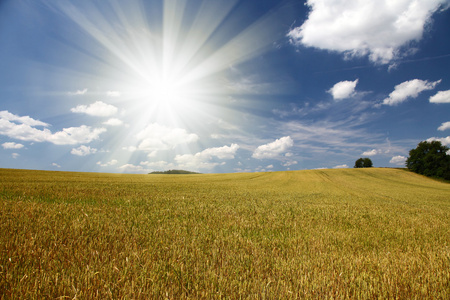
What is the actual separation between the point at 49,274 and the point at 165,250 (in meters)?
1.57

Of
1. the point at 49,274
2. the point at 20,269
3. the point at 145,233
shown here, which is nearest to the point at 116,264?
the point at 49,274

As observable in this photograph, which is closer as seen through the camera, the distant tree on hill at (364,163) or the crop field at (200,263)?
the crop field at (200,263)

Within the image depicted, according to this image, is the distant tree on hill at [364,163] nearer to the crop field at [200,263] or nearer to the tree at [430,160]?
the tree at [430,160]

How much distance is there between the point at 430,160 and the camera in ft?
242

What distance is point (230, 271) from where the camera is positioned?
285 centimetres

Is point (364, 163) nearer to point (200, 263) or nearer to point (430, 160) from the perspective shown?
point (430, 160)

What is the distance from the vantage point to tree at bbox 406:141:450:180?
6906 cm

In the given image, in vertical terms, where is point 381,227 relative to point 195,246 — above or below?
below

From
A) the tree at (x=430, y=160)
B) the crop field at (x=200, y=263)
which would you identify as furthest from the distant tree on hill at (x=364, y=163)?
the crop field at (x=200, y=263)

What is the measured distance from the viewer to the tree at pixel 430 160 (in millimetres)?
69062

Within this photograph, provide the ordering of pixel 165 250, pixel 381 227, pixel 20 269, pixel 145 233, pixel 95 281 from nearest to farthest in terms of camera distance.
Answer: pixel 95 281, pixel 20 269, pixel 165 250, pixel 145 233, pixel 381 227

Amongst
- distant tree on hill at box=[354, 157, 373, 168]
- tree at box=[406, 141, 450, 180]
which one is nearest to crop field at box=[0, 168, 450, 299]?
tree at box=[406, 141, 450, 180]

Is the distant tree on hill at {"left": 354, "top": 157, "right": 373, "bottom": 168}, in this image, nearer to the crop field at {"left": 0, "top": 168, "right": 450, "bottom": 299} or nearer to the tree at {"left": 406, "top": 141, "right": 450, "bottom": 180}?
the tree at {"left": 406, "top": 141, "right": 450, "bottom": 180}

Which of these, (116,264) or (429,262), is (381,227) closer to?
(429,262)
